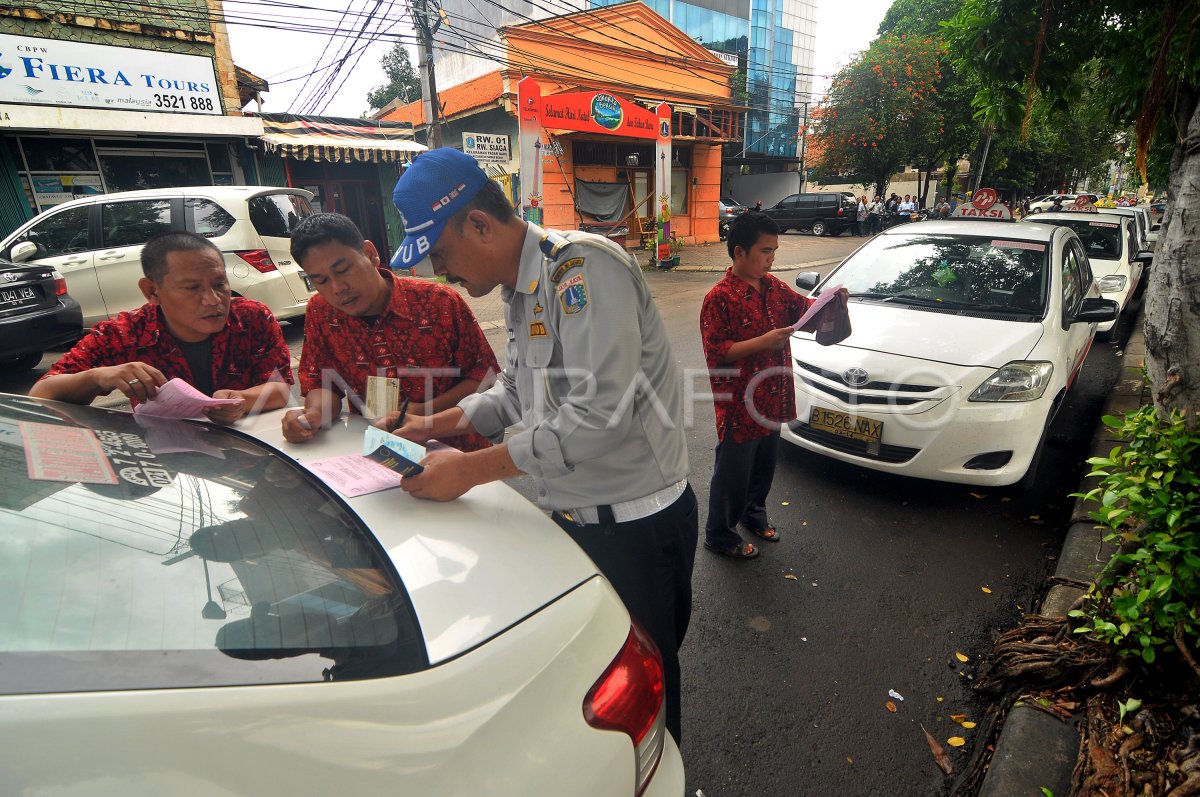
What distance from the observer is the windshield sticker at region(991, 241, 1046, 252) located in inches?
161

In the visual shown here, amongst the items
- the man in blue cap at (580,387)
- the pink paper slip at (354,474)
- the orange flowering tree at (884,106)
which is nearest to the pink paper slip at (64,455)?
the pink paper slip at (354,474)

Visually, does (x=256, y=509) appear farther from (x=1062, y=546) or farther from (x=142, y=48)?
(x=142, y=48)

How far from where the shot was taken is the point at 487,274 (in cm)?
136

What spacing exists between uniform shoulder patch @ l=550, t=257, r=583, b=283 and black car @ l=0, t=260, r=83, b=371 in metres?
6.57

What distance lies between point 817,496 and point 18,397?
3.51 meters

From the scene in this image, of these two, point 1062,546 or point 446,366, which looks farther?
point 1062,546

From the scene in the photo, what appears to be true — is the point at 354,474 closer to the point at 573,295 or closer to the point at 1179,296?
the point at 573,295

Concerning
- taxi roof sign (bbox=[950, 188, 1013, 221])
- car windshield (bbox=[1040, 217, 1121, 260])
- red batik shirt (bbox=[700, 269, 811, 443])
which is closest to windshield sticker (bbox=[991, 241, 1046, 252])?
red batik shirt (bbox=[700, 269, 811, 443])

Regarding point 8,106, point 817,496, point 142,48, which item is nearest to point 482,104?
point 142,48

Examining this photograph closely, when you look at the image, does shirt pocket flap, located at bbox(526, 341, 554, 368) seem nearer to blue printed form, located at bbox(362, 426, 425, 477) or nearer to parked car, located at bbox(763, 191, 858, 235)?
blue printed form, located at bbox(362, 426, 425, 477)

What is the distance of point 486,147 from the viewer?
1031 centimetres

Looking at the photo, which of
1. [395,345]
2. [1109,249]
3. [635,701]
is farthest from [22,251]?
[1109,249]

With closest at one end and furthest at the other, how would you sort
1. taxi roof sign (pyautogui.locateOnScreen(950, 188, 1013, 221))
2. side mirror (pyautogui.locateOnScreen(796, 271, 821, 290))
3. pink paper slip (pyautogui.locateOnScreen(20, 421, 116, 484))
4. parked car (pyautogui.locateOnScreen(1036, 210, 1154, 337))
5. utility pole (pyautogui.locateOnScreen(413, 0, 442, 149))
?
pink paper slip (pyautogui.locateOnScreen(20, 421, 116, 484)), side mirror (pyautogui.locateOnScreen(796, 271, 821, 290)), parked car (pyautogui.locateOnScreen(1036, 210, 1154, 337)), utility pole (pyautogui.locateOnScreen(413, 0, 442, 149)), taxi roof sign (pyautogui.locateOnScreen(950, 188, 1013, 221))

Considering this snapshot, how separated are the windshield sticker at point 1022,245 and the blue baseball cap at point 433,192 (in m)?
4.24
